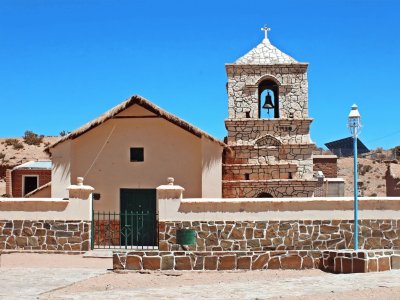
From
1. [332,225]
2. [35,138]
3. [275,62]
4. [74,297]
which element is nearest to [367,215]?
[332,225]

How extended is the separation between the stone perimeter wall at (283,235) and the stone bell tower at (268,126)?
490cm

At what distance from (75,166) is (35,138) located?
48180mm

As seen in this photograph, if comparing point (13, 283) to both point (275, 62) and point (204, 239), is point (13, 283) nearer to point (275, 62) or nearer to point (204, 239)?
point (204, 239)

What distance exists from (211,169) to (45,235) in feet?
18.9

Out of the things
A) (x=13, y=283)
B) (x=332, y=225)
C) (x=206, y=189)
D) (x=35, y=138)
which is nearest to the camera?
(x=13, y=283)

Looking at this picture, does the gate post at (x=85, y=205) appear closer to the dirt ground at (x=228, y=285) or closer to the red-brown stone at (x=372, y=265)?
the dirt ground at (x=228, y=285)

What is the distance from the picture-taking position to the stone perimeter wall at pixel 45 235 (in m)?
16.2

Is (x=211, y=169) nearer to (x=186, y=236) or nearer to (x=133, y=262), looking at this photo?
(x=186, y=236)

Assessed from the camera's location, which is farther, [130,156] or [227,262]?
[130,156]

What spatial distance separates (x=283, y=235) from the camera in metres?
15.9

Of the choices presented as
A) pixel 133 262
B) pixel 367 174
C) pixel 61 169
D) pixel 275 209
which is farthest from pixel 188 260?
pixel 367 174

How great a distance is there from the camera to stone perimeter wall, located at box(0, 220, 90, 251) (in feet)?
53.1

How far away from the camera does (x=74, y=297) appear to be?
941 centimetres

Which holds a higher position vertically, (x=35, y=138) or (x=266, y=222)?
(x=35, y=138)
